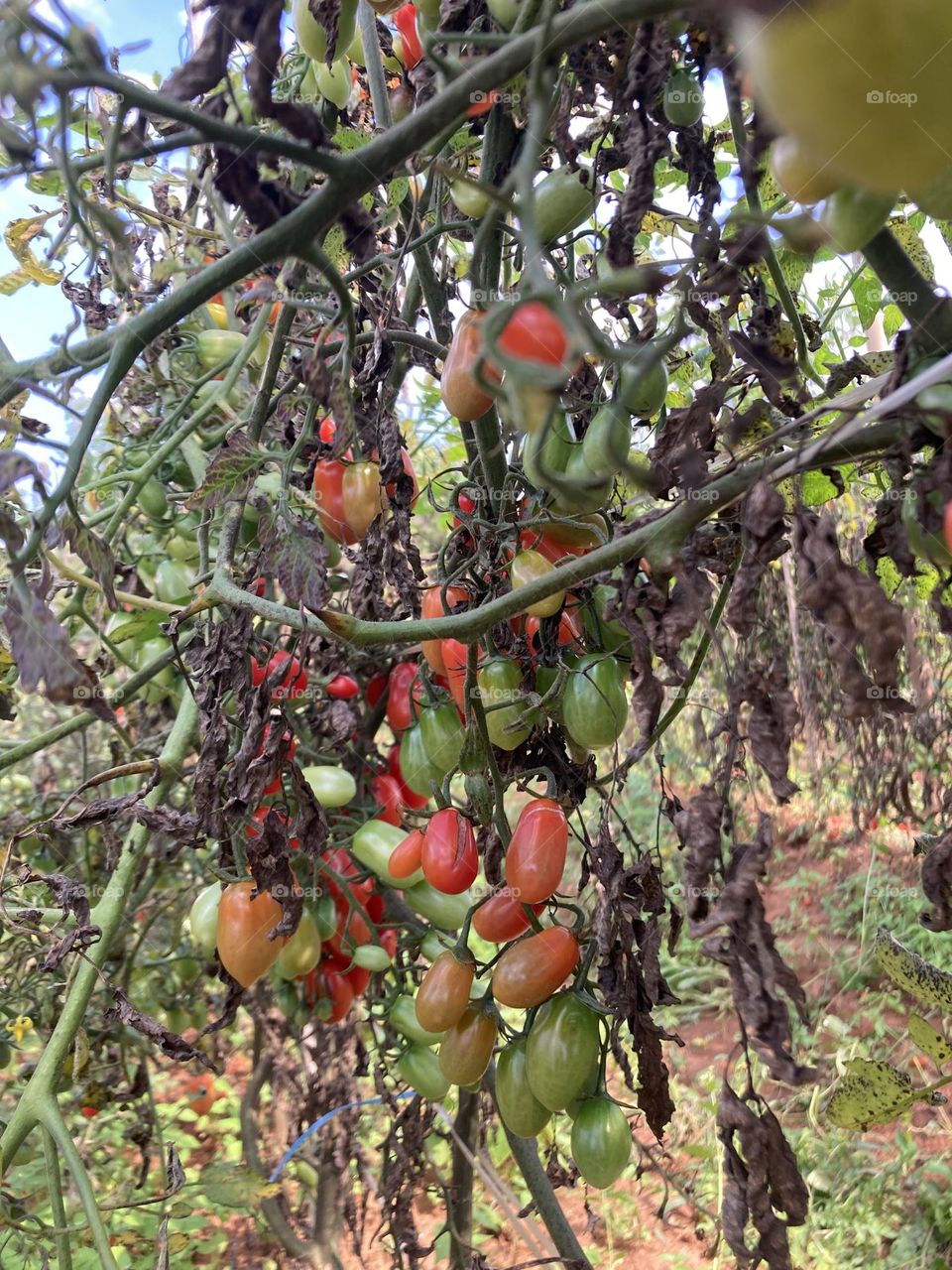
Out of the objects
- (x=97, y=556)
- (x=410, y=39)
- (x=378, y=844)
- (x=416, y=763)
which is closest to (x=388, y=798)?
(x=378, y=844)

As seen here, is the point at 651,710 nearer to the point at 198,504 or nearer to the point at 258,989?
the point at 198,504

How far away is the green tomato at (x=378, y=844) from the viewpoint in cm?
94

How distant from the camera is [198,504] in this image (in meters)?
0.77

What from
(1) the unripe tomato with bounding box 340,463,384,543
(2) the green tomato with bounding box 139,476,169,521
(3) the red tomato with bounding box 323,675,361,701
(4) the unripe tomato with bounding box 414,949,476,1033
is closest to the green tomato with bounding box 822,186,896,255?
(1) the unripe tomato with bounding box 340,463,384,543

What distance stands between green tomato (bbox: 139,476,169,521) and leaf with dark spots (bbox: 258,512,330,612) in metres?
0.44

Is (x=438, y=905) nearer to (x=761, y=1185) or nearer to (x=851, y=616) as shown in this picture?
(x=761, y=1185)

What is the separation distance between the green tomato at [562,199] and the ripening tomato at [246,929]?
1.98 ft

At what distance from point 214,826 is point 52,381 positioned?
1.23 feet

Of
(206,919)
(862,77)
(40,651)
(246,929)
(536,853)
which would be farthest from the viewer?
(206,919)

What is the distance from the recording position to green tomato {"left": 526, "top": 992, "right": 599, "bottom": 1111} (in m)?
0.65

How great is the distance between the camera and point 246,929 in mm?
796

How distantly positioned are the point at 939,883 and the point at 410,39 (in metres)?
0.75

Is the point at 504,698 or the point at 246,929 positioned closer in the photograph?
the point at 504,698

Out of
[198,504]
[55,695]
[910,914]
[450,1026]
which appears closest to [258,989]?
[450,1026]
